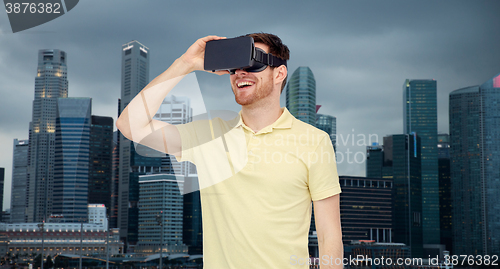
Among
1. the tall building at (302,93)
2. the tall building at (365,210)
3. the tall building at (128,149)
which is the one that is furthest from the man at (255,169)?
the tall building at (302,93)

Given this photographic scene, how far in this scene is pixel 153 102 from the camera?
59.7 inches

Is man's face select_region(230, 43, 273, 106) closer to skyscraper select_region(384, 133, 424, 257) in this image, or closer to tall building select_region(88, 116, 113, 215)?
skyscraper select_region(384, 133, 424, 257)

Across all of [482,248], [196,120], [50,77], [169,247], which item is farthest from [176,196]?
[196,120]

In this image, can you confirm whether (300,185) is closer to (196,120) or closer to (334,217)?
(334,217)

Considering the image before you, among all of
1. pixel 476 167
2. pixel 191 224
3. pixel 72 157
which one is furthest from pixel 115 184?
pixel 476 167

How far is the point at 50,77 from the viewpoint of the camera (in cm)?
11825

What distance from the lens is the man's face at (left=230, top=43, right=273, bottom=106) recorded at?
1.53 meters

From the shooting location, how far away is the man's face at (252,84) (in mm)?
1533

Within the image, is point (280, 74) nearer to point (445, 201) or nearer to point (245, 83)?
point (245, 83)

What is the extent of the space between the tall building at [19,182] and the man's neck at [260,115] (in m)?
126

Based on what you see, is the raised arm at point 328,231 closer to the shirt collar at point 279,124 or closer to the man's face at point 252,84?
the shirt collar at point 279,124

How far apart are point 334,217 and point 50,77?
12963cm

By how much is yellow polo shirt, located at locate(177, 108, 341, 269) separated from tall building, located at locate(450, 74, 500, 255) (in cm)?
11066

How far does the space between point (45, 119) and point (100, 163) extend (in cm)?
2032
